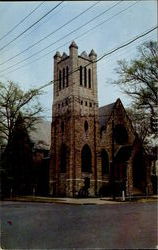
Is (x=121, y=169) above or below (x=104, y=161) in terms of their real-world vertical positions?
below

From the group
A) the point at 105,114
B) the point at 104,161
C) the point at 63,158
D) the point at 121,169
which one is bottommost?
the point at 121,169

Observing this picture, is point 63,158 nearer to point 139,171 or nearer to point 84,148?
point 84,148

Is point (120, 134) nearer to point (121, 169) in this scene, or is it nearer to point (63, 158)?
point (121, 169)

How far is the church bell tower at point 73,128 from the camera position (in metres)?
32.8

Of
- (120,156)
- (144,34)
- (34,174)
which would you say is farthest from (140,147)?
(144,34)

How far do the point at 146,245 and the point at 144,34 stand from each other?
492 centimetres

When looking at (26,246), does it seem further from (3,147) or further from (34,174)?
(34,174)

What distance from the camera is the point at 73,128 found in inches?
1314

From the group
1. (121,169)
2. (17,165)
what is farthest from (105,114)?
(17,165)

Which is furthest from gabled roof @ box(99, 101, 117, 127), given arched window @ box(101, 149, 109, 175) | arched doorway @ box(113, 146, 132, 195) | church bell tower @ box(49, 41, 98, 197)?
arched doorway @ box(113, 146, 132, 195)

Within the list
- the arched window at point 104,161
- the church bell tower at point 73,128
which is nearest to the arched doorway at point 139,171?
the arched window at point 104,161

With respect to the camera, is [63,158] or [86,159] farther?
[63,158]

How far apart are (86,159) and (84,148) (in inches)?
49.1

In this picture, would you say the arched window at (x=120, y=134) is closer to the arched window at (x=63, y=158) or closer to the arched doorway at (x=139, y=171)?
the arched doorway at (x=139, y=171)
